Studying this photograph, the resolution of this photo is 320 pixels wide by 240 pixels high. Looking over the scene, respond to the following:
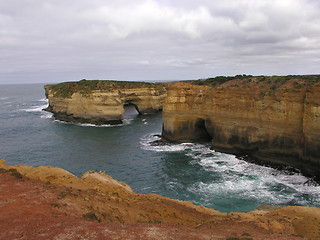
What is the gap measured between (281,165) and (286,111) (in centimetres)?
544

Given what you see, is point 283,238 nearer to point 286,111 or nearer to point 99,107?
point 286,111

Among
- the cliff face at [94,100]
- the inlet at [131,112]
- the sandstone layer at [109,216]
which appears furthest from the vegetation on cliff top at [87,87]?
the sandstone layer at [109,216]

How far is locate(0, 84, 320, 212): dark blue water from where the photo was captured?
69.4 ft

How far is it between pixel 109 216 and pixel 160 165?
16895mm

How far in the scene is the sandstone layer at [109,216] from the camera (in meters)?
9.29

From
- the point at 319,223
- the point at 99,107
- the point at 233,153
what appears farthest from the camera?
the point at 99,107

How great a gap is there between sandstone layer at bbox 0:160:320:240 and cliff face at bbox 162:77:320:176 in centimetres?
1083

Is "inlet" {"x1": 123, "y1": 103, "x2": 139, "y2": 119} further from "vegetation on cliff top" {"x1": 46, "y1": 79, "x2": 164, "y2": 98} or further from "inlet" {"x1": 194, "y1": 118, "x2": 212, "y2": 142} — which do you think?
"inlet" {"x1": 194, "y1": 118, "x2": 212, "y2": 142}

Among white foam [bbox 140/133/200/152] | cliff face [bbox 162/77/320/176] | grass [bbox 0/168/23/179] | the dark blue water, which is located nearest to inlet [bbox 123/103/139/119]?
the dark blue water

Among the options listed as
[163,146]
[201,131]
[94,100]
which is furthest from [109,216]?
[94,100]

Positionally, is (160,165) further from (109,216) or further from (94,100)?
(94,100)

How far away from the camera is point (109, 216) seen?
11883 mm

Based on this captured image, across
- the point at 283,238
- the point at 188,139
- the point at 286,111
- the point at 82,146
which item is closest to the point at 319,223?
the point at 283,238

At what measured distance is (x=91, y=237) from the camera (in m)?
8.70
